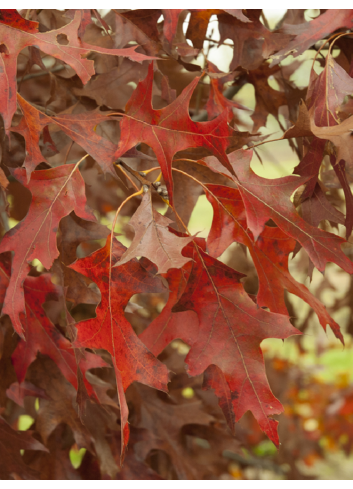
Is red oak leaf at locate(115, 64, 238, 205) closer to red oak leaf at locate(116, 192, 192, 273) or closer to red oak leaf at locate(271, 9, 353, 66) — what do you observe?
red oak leaf at locate(116, 192, 192, 273)

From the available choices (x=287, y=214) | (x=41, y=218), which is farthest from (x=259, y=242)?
(x=41, y=218)

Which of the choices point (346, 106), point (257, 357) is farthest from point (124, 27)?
point (257, 357)

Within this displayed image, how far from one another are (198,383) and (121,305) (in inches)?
29.0

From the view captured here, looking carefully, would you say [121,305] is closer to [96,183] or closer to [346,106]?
[346,106]

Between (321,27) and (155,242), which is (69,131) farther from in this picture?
(321,27)

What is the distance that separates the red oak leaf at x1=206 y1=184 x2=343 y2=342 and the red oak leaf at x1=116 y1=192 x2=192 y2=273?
0.34 feet

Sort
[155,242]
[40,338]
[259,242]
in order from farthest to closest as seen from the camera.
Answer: [40,338] → [259,242] → [155,242]

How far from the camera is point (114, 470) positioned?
0.85 metres

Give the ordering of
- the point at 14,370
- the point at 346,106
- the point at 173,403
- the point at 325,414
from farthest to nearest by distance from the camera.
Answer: the point at 325,414 → the point at 173,403 → the point at 14,370 → the point at 346,106

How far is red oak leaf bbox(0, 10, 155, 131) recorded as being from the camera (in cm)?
47

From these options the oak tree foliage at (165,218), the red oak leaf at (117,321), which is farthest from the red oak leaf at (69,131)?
the red oak leaf at (117,321)

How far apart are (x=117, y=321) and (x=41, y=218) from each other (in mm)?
163

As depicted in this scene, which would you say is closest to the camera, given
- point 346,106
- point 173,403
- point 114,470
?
point 346,106

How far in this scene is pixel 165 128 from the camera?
517mm
